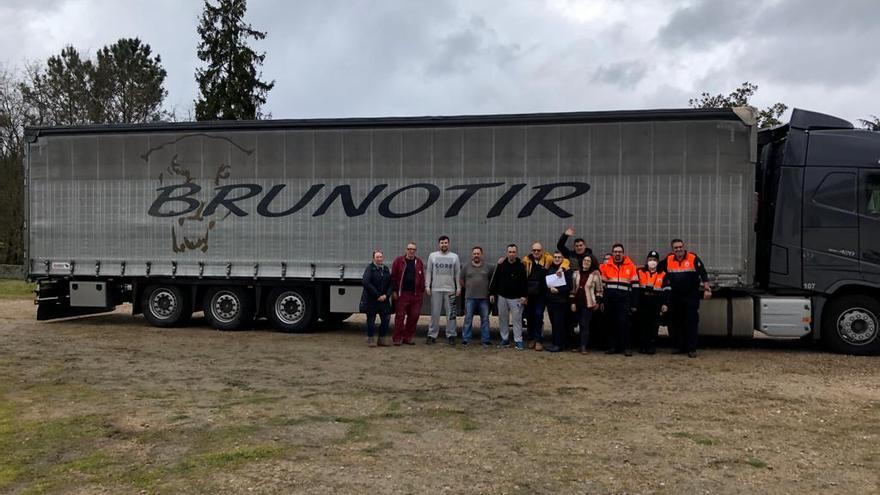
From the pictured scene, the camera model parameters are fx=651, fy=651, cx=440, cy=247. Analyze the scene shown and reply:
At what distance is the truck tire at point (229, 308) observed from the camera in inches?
467

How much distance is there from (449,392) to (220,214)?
21.0 feet

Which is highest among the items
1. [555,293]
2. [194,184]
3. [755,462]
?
[194,184]

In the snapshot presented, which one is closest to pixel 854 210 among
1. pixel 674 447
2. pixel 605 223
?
pixel 605 223

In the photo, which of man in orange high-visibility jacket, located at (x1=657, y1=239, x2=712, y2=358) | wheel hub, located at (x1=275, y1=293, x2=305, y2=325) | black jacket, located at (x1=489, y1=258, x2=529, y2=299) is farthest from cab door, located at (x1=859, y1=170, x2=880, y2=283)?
wheel hub, located at (x1=275, y1=293, x2=305, y2=325)

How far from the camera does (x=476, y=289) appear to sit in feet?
34.0

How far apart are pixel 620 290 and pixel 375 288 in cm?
375

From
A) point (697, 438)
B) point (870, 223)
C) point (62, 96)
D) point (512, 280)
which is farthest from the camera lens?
point (62, 96)

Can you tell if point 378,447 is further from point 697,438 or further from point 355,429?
point 697,438

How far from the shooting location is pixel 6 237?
94.2 feet

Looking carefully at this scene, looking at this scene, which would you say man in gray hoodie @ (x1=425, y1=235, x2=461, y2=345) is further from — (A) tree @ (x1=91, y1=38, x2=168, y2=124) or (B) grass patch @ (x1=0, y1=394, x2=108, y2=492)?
(A) tree @ (x1=91, y1=38, x2=168, y2=124)

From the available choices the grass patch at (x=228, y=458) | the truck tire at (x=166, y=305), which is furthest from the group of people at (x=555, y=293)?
the grass patch at (x=228, y=458)

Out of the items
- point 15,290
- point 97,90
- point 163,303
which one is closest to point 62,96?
point 97,90

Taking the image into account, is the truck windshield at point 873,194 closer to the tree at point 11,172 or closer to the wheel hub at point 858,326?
the wheel hub at point 858,326

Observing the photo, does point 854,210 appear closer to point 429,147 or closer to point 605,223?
point 605,223
